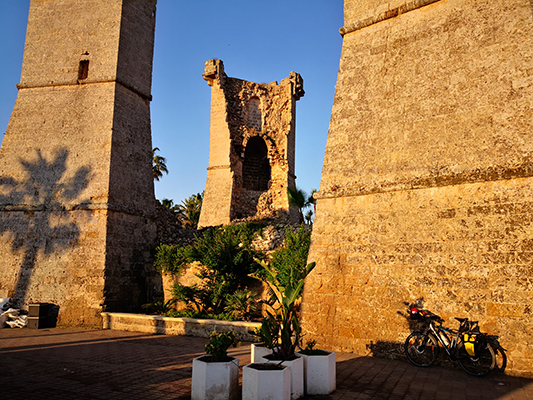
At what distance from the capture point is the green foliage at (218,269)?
955cm

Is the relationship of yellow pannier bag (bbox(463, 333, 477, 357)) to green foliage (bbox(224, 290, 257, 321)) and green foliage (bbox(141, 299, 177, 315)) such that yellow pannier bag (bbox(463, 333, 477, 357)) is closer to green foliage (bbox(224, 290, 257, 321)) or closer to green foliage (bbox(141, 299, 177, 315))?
green foliage (bbox(224, 290, 257, 321))

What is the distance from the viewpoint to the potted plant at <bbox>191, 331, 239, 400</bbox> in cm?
397

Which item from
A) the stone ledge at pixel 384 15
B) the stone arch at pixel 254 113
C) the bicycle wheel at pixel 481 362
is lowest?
the bicycle wheel at pixel 481 362

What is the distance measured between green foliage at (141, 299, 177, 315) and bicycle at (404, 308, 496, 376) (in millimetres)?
6614

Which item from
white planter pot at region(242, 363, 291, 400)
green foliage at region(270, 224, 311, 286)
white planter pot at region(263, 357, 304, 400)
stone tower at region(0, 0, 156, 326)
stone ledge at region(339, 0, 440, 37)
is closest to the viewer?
white planter pot at region(242, 363, 291, 400)

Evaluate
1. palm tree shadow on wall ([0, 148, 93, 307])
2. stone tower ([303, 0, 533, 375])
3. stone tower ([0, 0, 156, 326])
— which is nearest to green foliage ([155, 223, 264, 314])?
stone tower ([0, 0, 156, 326])

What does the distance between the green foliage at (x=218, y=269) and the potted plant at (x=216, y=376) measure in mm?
5132

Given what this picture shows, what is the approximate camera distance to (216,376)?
13.1 feet

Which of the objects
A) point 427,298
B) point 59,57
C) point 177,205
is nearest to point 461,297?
point 427,298

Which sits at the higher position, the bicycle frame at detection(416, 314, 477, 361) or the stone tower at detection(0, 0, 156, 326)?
the stone tower at detection(0, 0, 156, 326)

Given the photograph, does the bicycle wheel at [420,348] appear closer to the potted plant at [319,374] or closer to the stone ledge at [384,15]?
the potted plant at [319,374]

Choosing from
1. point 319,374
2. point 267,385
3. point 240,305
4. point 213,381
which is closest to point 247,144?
point 240,305

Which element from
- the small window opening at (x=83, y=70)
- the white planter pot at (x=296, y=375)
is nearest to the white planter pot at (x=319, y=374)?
the white planter pot at (x=296, y=375)

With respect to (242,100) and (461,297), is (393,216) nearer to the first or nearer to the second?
(461,297)
